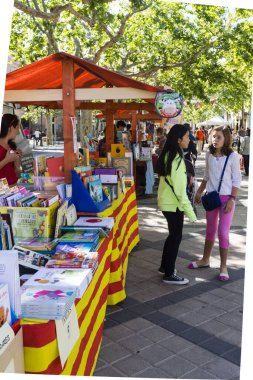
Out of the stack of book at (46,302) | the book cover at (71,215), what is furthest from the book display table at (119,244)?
the stack of book at (46,302)

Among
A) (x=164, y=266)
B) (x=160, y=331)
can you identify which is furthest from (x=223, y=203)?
(x=160, y=331)

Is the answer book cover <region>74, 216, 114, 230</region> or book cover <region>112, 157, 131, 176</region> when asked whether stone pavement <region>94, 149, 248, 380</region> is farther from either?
book cover <region>112, 157, 131, 176</region>

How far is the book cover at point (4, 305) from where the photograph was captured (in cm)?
167

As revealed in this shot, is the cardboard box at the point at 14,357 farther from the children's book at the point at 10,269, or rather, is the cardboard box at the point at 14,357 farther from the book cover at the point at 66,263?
the book cover at the point at 66,263

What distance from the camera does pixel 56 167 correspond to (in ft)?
13.4

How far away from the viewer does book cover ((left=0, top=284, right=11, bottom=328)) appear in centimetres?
167

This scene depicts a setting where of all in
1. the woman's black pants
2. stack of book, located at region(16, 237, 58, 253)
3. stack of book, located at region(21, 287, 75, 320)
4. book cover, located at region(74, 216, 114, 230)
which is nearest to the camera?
stack of book, located at region(21, 287, 75, 320)

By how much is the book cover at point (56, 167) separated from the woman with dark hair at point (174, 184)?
3.54ft

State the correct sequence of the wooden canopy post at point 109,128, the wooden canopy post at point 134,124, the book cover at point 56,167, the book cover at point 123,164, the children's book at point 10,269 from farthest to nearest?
the wooden canopy post at point 134,124, the wooden canopy post at point 109,128, the book cover at point 123,164, the book cover at point 56,167, the children's book at point 10,269

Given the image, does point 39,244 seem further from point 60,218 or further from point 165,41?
point 165,41

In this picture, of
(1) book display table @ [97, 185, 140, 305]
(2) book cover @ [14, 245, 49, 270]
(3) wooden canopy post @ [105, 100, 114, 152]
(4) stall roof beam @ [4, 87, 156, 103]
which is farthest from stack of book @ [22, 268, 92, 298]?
(3) wooden canopy post @ [105, 100, 114, 152]

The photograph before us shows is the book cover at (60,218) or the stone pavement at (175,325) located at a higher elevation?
the book cover at (60,218)

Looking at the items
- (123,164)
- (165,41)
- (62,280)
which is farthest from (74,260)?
(165,41)

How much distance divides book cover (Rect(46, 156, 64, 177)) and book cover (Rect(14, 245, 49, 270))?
55.2 inches
